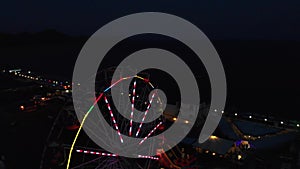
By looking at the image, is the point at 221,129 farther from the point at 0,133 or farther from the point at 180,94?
the point at 180,94

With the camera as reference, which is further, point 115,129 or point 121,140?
point 115,129

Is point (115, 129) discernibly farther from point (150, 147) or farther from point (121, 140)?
point (121, 140)

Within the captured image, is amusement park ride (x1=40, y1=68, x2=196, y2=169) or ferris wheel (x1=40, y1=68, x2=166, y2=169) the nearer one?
ferris wheel (x1=40, y1=68, x2=166, y2=169)

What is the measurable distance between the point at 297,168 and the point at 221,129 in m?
8.72

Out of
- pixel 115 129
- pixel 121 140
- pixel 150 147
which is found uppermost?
pixel 115 129

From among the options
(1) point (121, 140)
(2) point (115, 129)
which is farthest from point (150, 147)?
(1) point (121, 140)

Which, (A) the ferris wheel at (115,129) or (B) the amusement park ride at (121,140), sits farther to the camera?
(B) the amusement park ride at (121,140)

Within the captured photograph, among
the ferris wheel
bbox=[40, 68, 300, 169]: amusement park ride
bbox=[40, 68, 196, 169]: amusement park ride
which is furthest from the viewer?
bbox=[40, 68, 300, 169]: amusement park ride

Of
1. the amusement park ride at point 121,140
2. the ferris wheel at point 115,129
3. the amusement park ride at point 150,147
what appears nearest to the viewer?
the ferris wheel at point 115,129

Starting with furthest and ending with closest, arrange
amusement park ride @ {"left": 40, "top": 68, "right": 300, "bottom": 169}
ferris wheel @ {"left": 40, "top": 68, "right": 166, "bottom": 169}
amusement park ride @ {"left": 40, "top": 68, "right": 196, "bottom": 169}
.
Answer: amusement park ride @ {"left": 40, "top": 68, "right": 300, "bottom": 169} < amusement park ride @ {"left": 40, "top": 68, "right": 196, "bottom": 169} < ferris wheel @ {"left": 40, "top": 68, "right": 166, "bottom": 169}

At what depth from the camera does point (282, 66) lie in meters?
121

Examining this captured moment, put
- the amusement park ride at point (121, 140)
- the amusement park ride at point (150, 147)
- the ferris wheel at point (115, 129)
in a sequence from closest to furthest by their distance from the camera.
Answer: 1. the ferris wheel at point (115, 129)
2. the amusement park ride at point (121, 140)
3. the amusement park ride at point (150, 147)

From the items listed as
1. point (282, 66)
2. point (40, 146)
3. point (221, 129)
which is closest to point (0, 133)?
point (40, 146)

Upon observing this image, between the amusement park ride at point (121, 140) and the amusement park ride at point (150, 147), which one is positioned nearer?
the amusement park ride at point (121, 140)
